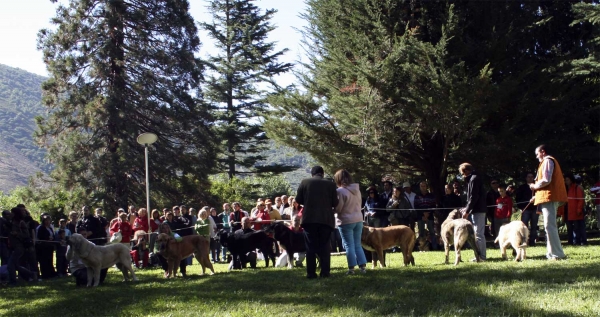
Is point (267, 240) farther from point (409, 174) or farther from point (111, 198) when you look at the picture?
point (111, 198)

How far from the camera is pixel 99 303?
8844 millimetres

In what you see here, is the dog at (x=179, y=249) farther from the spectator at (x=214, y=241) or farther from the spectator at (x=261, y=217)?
the spectator at (x=261, y=217)

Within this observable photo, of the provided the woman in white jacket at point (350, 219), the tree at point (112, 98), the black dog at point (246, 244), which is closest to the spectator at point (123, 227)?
the black dog at point (246, 244)

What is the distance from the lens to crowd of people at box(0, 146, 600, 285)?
31.1 feet

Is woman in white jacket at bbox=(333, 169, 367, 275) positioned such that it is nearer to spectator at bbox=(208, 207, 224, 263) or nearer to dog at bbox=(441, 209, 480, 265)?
dog at bbox=(441, 209, 480, 265)

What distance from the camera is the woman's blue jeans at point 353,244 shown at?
32.2 ft

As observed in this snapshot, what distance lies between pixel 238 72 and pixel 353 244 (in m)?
32.4

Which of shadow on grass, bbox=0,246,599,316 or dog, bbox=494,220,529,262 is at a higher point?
dog, bbox=494,220,529,262

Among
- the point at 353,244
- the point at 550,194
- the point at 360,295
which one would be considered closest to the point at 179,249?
the point at 353,244

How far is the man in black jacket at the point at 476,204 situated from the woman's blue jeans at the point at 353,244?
2106 millimetres

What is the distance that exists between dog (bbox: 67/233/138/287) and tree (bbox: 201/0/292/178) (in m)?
29.1

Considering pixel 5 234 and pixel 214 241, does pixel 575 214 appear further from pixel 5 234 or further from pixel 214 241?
pixel 5 234

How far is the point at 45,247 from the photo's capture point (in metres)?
14.2

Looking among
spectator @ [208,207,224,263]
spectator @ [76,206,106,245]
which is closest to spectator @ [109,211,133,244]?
spectator @ [76,206,106,245]
